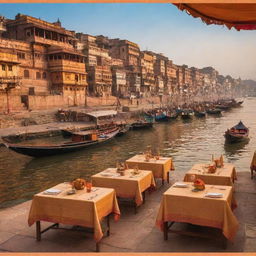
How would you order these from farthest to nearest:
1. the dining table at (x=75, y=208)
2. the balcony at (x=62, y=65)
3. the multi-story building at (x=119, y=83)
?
the multi-story building at (x=119, y=83) < the balcony at (x=62, y=65) < the dining table at (x=75, y=208)

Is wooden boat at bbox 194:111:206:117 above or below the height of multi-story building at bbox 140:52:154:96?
below

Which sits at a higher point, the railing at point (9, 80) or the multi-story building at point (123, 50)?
the multi-story building at point (123, 50)

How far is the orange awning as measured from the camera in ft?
13.1

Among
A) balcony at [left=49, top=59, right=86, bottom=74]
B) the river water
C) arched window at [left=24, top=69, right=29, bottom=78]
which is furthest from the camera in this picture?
balcony at [left=49, top=59, right=86, bottom=74]

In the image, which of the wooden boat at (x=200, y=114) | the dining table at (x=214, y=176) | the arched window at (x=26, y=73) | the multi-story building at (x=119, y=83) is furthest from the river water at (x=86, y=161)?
the multi-story building at (x=119, y=83)

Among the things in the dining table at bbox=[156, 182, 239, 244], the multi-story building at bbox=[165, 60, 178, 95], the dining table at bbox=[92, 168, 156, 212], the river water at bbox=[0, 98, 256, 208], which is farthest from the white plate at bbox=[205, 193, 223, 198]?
the multi-story building at bbox=[165, 60, 178, 95]

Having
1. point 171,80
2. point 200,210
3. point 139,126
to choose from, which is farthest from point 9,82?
point 171,80

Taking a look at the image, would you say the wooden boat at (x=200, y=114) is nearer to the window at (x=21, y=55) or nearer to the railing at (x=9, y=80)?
the window at (x=21, y=55)

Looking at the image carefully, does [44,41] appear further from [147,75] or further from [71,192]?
[71,192]

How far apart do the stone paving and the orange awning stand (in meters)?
3.34

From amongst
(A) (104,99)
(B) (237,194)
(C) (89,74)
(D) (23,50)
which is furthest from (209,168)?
(C) (89,74)

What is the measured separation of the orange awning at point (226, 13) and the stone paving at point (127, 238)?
3341 mm

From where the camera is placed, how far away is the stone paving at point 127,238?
5.20 m

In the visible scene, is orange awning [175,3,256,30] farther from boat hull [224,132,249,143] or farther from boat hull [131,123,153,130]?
boat hull [131,123,153,130]
